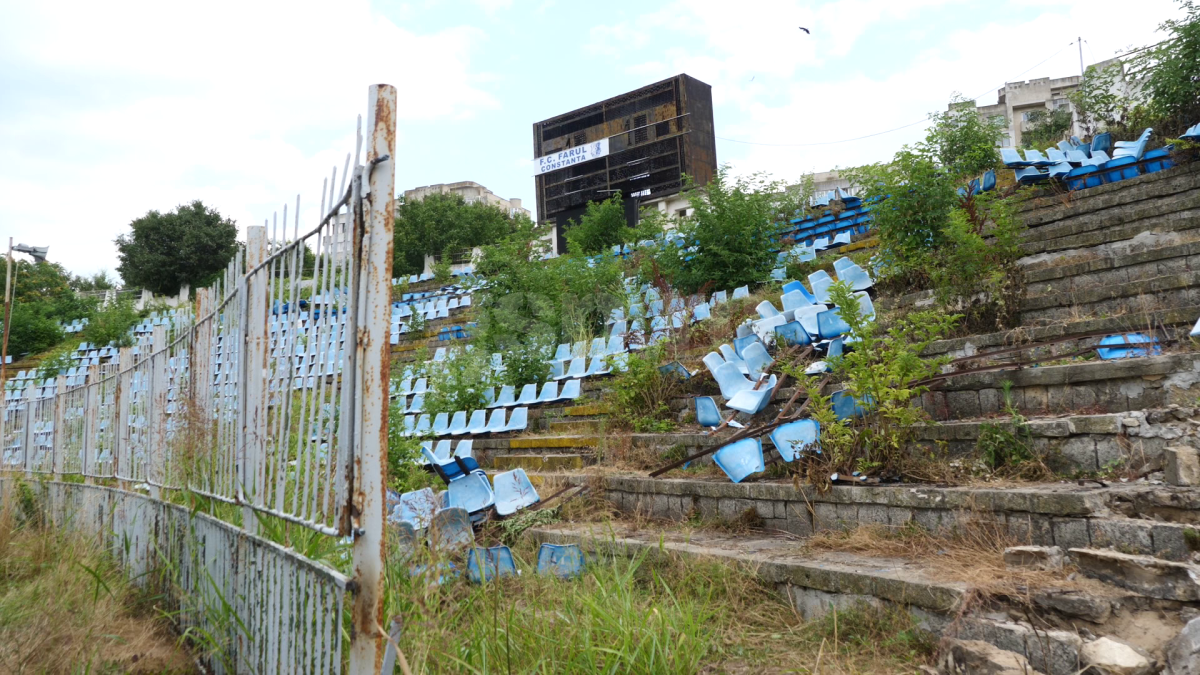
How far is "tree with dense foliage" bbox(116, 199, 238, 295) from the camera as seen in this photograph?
34000 millimetres

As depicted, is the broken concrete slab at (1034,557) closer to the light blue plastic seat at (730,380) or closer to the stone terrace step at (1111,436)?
the stone terrace step at (1111,436)

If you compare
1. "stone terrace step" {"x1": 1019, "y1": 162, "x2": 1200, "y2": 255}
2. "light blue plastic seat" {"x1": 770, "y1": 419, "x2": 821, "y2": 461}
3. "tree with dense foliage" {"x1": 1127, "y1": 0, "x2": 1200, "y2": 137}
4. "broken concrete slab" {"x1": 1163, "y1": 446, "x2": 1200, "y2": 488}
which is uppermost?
"tree with dense foliage" {"x1": 1127, "y1": 0, "x2": 1200, "y2": 137}

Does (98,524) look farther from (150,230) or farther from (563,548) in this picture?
(150,230)

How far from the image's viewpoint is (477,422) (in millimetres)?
8945

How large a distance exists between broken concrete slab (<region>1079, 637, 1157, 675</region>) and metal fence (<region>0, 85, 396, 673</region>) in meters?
2.36

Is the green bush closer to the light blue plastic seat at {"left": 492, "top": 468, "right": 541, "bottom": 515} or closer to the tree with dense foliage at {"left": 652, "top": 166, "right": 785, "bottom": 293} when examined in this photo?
the tree with dense foliage at {"left": 652, "top": 166, "right": 785, "bottom": 293}

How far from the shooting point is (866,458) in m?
4.51

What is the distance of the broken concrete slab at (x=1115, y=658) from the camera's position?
8.23 feet

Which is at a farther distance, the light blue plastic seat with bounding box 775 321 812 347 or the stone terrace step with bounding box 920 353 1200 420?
A: the light blue plastic seat with bounding box 775 321 812 347

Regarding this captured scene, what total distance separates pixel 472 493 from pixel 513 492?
32cm

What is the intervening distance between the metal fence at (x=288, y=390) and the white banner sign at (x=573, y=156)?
24.4 metres

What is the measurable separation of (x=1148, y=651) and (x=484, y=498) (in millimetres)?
4207

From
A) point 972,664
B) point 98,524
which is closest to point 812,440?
point 972,664

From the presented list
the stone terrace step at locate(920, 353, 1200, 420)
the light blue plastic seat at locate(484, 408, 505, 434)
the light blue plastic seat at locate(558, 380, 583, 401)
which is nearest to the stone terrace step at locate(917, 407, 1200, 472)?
the stone terrace step at locate(920, 353, 1200, 420)
